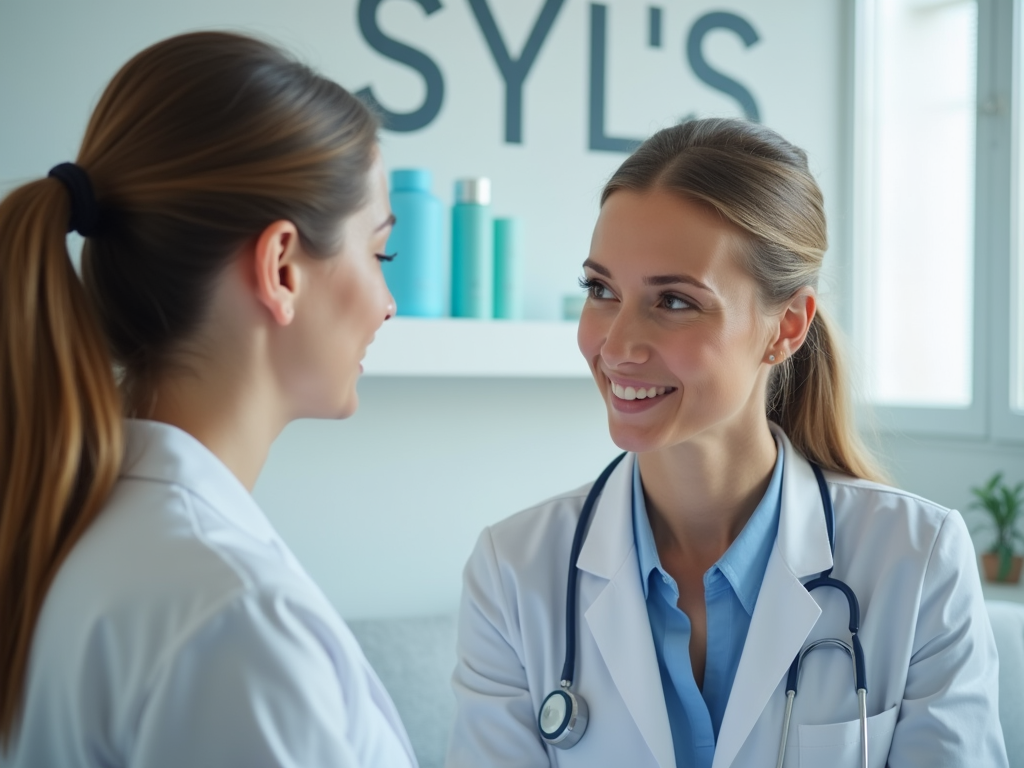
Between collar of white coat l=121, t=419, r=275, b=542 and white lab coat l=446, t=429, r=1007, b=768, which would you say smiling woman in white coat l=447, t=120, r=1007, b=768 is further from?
collar of white coat l=121, t=419, r=275, b=542

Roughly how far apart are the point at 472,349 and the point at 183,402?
100 centimetres

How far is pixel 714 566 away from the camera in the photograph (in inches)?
48.2

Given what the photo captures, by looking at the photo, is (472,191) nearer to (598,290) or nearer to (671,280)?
(598,290)

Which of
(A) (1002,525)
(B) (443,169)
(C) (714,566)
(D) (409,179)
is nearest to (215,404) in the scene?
(C) (714,566)

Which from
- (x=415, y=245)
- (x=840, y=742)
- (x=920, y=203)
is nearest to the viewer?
(x=840, y=742)

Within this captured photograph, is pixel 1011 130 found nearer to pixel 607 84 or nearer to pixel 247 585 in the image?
pixel 607 84

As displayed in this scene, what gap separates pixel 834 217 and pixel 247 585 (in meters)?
2.18

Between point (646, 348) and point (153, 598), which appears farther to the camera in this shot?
point (646, 348)

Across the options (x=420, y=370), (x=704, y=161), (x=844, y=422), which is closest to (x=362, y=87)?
(x=420, y=370)

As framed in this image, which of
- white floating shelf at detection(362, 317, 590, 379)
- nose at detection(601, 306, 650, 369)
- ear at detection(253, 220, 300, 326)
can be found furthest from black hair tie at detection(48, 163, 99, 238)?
white floating shelf at detection(362, 317, 590, 379)

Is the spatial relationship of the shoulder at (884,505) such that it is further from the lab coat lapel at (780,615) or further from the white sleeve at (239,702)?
the white sleeve at (239,702)

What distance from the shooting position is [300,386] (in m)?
0.83

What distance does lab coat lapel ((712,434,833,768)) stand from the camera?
1113 mm

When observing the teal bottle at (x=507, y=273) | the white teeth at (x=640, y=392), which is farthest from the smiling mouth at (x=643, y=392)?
the teal bottle at (x=507, y=273)
